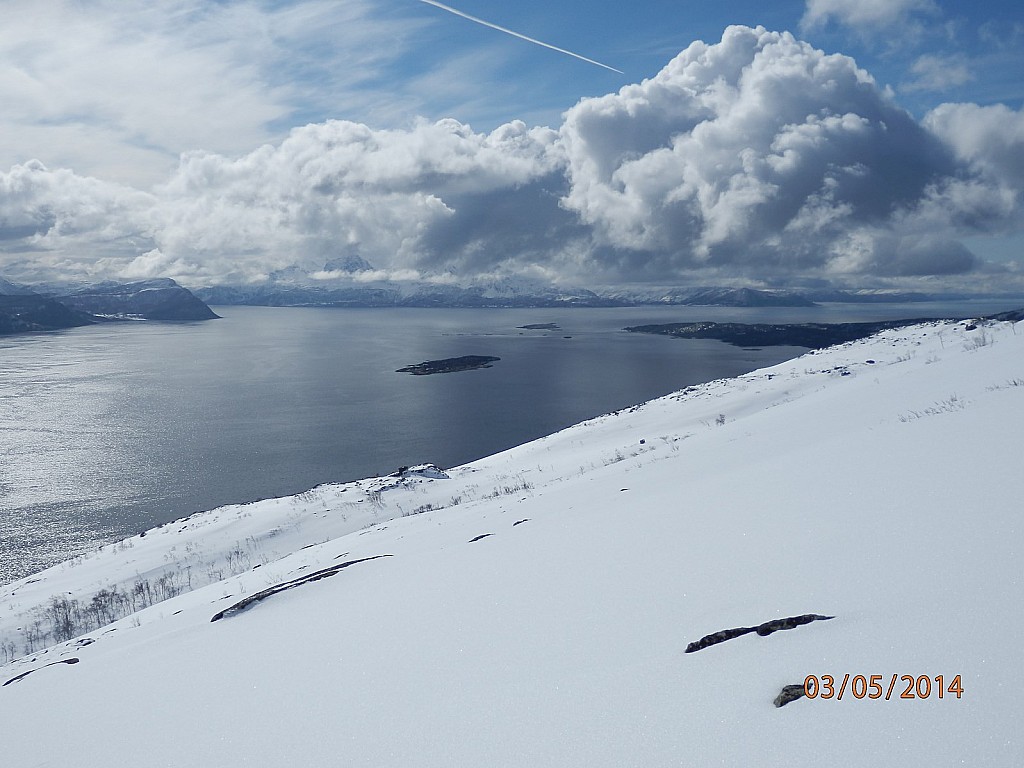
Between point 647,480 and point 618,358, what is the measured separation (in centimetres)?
9207

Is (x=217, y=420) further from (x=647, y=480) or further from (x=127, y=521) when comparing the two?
(x=647, y=480)

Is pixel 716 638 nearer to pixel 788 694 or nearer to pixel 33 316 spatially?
pixel 788 694

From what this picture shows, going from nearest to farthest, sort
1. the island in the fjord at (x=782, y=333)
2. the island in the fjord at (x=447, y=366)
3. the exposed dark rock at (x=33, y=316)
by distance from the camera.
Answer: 1. the island in the fjord at (x=447, y=366)
2. the island in the fjord at (x=782, y=333)
3. the exposed dark rock at (x=33, y=316)

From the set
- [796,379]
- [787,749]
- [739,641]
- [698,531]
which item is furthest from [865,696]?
[796,379]

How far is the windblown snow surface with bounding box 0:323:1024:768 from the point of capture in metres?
2.85

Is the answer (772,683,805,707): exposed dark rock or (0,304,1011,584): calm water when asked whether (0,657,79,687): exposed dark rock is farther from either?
(0,304,1011,584): calm water

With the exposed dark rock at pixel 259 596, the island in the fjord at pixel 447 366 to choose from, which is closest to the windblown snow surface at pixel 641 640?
the exposed dark rock at pixel 259 596

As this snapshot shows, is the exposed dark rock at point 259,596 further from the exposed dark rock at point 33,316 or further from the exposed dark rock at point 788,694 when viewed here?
the exposed dark rock at point 33,316

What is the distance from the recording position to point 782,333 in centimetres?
13462

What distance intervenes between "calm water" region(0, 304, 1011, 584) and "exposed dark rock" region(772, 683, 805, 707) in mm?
31760

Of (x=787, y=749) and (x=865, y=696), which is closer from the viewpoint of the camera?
(x=787, y=749)

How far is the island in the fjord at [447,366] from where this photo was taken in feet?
279

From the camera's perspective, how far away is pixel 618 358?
101 metres

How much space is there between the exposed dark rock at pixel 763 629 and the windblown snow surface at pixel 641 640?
0.08 meters
